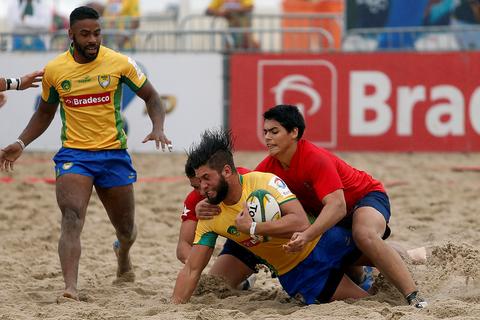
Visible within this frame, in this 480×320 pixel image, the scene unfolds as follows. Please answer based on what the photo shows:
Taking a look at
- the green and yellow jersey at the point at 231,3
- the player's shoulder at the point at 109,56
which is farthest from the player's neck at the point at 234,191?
the green and yellow jersey at the point at 231,3

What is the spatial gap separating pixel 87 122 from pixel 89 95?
173 millimetres

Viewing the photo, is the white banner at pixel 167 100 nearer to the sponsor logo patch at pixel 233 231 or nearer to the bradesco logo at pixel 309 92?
the bradesco logo at pixel 309 92

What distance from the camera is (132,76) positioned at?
21.4 feet

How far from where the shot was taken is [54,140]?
14133mm

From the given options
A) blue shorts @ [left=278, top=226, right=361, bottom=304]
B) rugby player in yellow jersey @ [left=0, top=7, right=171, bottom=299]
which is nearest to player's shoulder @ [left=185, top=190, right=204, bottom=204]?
rugby player in yellow jersey @ [left=0, top=7, right=171, bottom=299]

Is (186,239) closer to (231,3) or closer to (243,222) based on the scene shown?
(243,222)

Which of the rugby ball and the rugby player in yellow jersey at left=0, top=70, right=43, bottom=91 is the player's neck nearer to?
the rugby ball

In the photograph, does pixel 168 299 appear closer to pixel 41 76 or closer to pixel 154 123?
pixel 154 123

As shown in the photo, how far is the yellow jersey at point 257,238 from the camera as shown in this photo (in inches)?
225

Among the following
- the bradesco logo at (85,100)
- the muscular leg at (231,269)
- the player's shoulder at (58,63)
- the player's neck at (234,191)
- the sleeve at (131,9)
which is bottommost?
the muscular leg at (231,269)

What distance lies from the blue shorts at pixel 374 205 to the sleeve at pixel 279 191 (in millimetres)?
549

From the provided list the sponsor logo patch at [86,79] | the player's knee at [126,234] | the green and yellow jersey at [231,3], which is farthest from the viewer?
the green and yellow jersey at [231,3]

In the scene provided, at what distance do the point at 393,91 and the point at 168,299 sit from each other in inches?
329

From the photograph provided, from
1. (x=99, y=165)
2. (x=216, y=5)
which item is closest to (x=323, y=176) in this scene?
(x=99, y=165)
